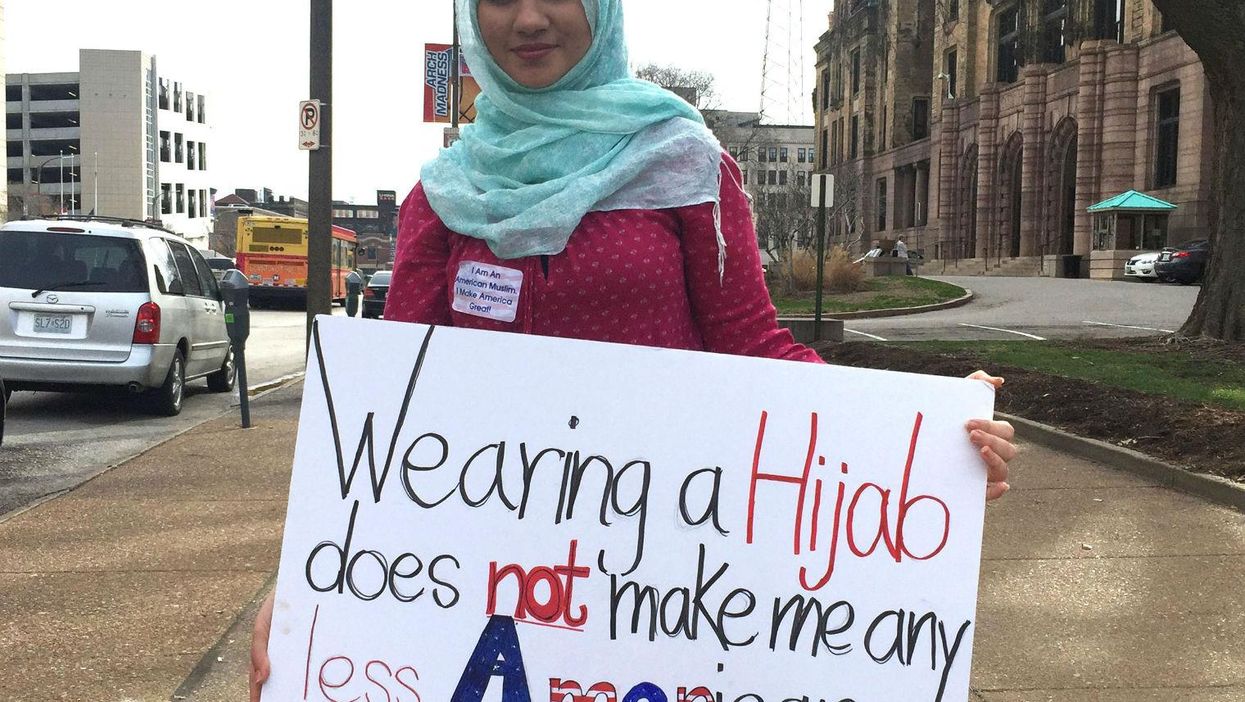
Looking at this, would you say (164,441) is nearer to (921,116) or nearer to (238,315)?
(238,315)

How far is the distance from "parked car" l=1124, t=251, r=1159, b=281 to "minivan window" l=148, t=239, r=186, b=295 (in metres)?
30.0

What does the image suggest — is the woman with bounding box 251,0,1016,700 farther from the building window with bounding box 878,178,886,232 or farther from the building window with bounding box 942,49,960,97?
the building window with bounding box 878,178,886,232

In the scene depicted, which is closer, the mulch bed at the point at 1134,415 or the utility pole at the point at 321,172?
the mulch bed at the point at 1134,415

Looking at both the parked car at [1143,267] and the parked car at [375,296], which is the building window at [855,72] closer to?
the parked car at [1143,267]

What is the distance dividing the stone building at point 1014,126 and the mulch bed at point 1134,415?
25.2 meters

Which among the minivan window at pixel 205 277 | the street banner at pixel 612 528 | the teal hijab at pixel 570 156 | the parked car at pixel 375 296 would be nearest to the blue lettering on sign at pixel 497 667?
A: the street banner at pixel 612 528

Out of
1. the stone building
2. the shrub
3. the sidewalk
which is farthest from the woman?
the stone building

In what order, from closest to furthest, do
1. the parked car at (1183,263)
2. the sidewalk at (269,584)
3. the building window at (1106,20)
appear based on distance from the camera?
the sidewalk at (269,584)
the parked car at (1183,263)
the building window at (1106,20)

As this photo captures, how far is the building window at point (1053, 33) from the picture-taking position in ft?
153

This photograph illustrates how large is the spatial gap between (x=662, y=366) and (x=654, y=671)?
19.3 inches

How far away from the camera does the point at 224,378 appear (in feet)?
42.3

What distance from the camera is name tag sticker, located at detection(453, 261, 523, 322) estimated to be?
1.87 m

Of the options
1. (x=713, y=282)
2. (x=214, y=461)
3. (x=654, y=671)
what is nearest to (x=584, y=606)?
(x=654, y=671)

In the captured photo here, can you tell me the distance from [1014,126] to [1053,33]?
13.9 feet
